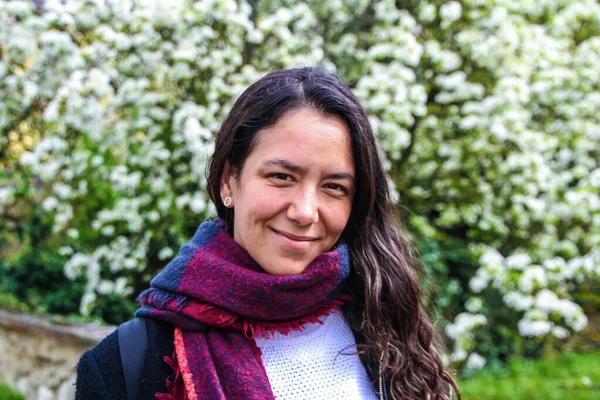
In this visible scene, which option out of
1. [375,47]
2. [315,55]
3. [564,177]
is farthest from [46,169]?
[564,177]

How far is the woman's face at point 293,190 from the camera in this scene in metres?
1.58

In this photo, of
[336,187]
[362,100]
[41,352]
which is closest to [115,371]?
[336,187]

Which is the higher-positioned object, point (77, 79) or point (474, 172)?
point (77, 79)

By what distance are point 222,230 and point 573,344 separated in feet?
21.8

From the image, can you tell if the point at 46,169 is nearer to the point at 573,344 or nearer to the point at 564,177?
the point at 564,177

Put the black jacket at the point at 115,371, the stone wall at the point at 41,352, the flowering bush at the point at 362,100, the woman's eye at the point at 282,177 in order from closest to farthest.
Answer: the black jacket at the point at 115,371, the woman's eye at the point at 282,177, the stone wall at the point at 41,352, the flowering bush at the point at 362,100

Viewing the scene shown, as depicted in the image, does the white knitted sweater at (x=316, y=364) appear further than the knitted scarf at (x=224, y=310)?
Yes

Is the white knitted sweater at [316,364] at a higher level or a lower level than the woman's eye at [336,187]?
lower

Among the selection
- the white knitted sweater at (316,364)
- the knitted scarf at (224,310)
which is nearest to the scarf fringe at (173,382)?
the knitted scarf at (224,310)

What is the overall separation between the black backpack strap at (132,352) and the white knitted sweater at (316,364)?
286mm

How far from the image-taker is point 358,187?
5.73 feet

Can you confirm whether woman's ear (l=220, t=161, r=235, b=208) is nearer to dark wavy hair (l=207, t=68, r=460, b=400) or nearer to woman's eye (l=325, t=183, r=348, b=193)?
dark wavy hair (l=207, t=68, r=460, b=400)

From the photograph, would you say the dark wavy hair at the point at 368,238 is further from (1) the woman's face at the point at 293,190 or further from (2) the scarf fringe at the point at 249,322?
(2) the scarf fringe at the point at 249,322

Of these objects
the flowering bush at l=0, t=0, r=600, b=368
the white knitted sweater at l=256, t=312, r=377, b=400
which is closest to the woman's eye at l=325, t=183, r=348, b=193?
the white knitted sweater at l=256, t=312, r=377, b=400
